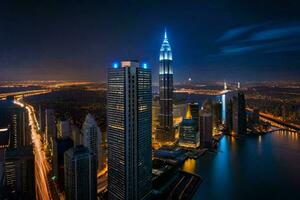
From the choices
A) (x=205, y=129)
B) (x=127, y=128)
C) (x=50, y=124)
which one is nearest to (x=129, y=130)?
(x=127, y=128)

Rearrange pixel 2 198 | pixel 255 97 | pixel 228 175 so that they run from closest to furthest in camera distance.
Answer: pixel 2 198
pixel 228 175
pixel 255 97

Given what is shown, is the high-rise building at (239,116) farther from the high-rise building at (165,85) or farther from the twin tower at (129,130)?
the twin tower at (129,130)

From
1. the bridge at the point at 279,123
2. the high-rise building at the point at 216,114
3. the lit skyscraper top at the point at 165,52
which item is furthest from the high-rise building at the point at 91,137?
the bridge at the point at 279,123

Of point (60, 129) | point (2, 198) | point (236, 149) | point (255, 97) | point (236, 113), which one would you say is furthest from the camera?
point (255, 97)

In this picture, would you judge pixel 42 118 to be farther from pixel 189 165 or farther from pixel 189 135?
pixel 189 165

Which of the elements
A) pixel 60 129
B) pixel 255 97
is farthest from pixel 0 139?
pixel 255 97

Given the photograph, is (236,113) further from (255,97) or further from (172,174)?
(172,174)

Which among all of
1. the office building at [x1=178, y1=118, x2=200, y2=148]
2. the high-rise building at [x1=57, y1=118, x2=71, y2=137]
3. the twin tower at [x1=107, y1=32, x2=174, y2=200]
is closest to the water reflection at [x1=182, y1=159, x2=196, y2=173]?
the office building at [x1=178, y1=118, x2=200, y2=148]
